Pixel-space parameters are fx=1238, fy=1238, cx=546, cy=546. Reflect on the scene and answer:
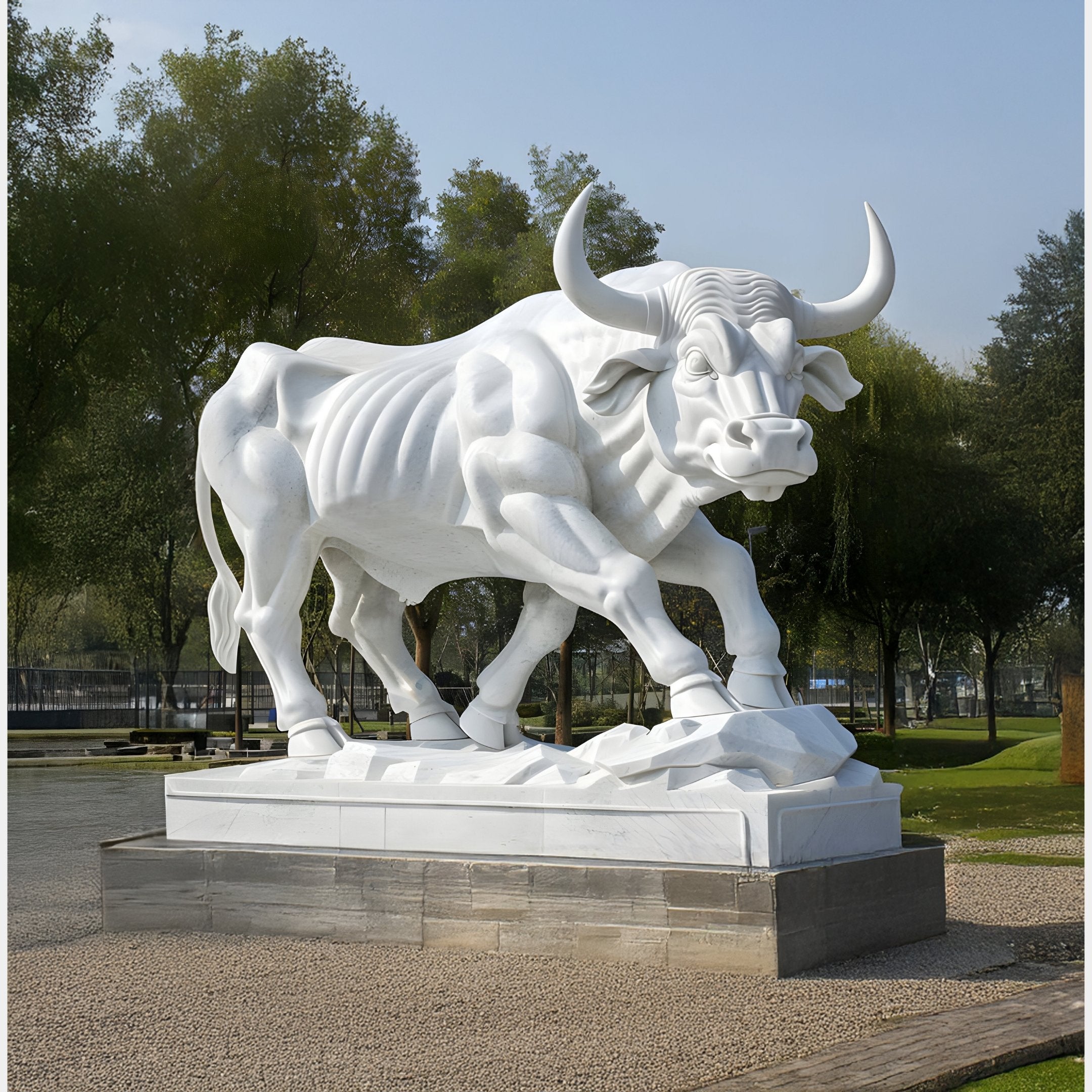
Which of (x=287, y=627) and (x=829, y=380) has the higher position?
(x=829, y=380)

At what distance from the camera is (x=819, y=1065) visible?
3.25 m

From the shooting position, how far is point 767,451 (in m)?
4.52

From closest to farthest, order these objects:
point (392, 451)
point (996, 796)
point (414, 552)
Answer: point (392, 451) < point (414, 552) < point (996, 796)

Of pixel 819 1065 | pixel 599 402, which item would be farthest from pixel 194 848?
pixel 819 1065

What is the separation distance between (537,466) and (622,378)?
0.49m

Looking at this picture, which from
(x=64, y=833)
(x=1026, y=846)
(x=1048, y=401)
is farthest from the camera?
(x=1048, y=401)

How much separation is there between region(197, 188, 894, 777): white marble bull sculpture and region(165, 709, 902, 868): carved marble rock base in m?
0.30

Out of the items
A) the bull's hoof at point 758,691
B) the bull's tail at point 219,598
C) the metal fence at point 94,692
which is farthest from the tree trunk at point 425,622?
the metal fence at point 94,692

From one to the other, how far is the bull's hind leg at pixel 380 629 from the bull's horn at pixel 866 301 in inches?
96.1

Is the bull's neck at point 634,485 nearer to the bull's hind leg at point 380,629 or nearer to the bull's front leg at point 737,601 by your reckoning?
the bull's front leg at point 737,601

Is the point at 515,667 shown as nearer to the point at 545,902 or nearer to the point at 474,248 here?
the point at 545,902

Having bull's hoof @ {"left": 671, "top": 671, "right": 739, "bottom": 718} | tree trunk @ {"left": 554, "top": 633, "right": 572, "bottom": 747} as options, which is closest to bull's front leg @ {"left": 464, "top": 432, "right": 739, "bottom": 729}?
bull's hoof @ {"left": 671, "top": 671, "right": 739, "bottom": 718}

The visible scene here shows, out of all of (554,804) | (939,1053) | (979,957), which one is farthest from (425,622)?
(939,1053)

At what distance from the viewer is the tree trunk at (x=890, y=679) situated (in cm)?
1895
